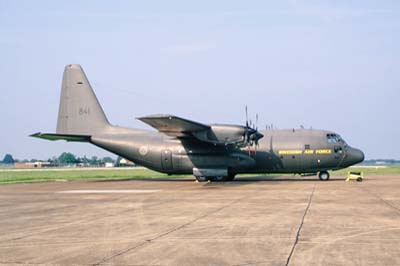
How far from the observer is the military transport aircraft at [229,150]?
34000 millimetres

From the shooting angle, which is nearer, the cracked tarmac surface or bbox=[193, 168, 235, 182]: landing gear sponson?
the cracked tarmac surface

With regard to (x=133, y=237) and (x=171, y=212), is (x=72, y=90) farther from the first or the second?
(x=133, y=237)

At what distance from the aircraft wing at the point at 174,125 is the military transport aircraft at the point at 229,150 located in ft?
0.23

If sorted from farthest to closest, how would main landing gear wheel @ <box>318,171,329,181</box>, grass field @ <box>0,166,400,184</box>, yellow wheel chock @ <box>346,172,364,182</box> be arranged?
grass field @ <box>0,166,400,184</box> → main landing gear wheel @ <box>318,171,329,181</box> → yellow wheel chock @ <box>346,172,364,182</box>

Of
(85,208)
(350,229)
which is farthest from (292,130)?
(350,229)

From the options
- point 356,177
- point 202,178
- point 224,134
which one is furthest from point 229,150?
point 356,177

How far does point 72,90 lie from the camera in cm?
3859

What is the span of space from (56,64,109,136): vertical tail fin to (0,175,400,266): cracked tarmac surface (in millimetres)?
20074

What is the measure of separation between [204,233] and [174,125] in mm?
21344

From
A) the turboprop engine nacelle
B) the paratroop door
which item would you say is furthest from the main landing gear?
the turboprop engine nacelle

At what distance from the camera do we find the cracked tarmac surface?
859 centimetres

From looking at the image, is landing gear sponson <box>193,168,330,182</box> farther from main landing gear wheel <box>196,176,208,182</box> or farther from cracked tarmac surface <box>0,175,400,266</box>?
cracked tarmac surface <box>0,175,400,266</box>

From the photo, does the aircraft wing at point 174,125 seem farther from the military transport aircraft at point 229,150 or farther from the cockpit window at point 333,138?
the cockpit window at point 333,138

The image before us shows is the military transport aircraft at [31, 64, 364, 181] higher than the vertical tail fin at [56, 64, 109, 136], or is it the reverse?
the vertical tail fin at [56, 64, 109, 136]
